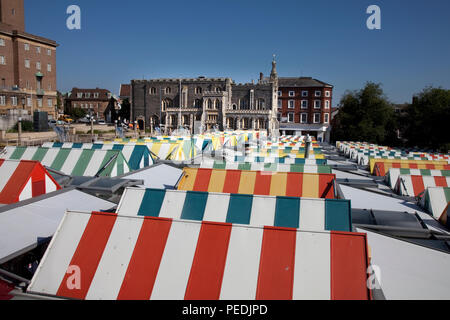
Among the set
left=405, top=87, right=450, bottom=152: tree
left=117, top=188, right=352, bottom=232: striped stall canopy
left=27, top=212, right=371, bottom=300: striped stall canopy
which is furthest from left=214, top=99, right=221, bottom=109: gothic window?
left=27, top=212, right=371, bottom=300: striped stall canopy

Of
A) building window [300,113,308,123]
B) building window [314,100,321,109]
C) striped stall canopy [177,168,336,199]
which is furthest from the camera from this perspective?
building window [300,113,308,123]

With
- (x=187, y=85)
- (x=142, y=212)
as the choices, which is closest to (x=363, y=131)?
(x=187, y=85)

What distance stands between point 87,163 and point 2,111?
41.7 metres

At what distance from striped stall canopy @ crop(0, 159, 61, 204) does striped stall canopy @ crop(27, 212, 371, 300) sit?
3.68m

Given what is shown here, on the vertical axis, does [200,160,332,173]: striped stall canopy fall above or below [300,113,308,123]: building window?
below

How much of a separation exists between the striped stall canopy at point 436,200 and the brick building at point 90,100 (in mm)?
79324

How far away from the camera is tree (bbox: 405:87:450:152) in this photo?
142 ft

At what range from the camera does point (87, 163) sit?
387 inches

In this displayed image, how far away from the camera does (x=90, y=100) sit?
261 feet

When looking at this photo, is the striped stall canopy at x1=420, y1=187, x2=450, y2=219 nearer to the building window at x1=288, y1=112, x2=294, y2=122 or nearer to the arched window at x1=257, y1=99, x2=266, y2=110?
the arched window at x1=257, y1=99, x2=266, y2=110

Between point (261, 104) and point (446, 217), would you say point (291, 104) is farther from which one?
point (446, 217)

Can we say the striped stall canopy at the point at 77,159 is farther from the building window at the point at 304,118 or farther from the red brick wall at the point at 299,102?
the building window at the point at 304,118

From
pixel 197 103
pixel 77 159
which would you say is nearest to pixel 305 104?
pixel 197 103
